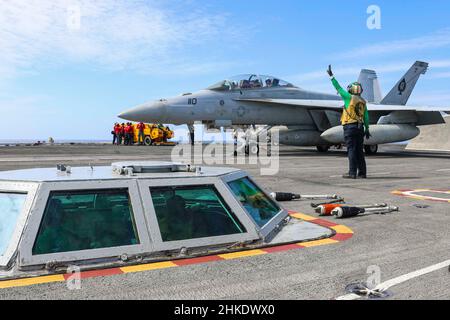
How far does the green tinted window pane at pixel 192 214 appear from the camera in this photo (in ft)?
14.0

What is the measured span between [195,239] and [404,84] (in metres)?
29.3

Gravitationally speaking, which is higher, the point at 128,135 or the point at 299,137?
the point at 128,135

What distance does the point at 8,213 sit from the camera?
3.89 m

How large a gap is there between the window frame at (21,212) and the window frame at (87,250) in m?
0.06

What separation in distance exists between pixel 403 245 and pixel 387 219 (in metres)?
1.56

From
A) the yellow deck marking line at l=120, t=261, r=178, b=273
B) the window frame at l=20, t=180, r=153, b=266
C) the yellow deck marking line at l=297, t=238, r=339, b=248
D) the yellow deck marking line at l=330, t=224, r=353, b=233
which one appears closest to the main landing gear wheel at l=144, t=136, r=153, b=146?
the yellow deck marking line at l=330, t=224, r=353, b=233

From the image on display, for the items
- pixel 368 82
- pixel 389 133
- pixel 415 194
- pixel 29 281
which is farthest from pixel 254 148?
pixel 29 281

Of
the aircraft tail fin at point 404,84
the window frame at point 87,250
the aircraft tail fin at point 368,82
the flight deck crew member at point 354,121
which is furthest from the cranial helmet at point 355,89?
the aircraft tail fin at point 368,82

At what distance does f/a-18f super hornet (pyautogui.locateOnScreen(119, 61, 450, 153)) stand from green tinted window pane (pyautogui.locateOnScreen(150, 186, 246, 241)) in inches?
665

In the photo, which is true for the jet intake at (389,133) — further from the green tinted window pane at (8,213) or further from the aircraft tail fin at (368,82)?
the green tinted window pane at (8,213)

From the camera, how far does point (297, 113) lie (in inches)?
953

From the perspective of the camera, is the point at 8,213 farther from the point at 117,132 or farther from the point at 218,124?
the point at 117,132

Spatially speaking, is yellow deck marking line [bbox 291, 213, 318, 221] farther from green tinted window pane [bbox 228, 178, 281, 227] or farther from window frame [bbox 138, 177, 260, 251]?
Result: window frame [bbox 138, 177, 260, 251]
